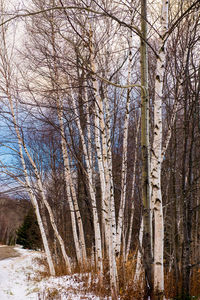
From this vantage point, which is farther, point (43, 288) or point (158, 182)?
point (43, 288)

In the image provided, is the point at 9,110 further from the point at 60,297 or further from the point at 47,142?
the point at 60,297

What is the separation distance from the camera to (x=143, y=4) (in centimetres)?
329

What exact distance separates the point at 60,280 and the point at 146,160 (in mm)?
5094

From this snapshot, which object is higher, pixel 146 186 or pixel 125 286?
pixel 146 186

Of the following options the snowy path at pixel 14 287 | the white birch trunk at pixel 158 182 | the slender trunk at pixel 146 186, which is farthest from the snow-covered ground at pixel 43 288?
the white birch trunk at pixel 158 182

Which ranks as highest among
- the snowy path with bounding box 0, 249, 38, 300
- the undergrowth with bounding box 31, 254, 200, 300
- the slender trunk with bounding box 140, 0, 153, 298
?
the slender trunk with bounding box 140, 0, 153, 298

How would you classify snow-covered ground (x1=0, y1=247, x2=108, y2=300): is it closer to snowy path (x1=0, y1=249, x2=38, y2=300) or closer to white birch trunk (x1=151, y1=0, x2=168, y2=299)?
snowy path (x1=0, y1=249, x2=38, y2=300)

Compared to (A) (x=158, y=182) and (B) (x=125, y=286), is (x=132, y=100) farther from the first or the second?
(B) (x=125, y=286)

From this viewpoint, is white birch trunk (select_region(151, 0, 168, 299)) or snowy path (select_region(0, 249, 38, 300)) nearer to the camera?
white birch trunk (select_region(151, 0, 168, 299))

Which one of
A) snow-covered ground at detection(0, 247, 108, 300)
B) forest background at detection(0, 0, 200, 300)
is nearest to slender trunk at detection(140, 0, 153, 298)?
forest background at detection(0, 0, 200, 300)

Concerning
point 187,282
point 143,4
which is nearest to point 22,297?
point 187,282

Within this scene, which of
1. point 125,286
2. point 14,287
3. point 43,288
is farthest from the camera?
point 14,287

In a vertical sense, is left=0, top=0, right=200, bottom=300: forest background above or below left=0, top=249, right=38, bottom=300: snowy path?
above

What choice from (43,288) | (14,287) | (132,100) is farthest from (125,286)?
(14,287)
